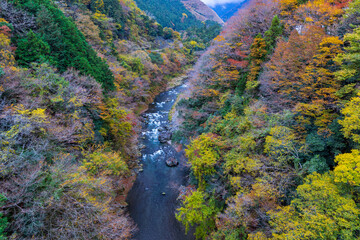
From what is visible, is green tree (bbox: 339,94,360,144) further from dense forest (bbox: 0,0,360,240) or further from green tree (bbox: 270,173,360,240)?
green tree (bbox: 270,173,360,240)

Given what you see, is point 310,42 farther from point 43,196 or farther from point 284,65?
point 43,196

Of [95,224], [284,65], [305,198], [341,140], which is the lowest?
[95,224]

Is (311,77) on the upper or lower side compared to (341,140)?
upper

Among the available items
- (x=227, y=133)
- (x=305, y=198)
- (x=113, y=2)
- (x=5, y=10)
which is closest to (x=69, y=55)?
(x=5, y=10)

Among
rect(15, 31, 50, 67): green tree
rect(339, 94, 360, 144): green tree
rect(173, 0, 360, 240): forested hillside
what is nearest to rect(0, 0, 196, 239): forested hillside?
rect(15, 31, 50, 67): green tree

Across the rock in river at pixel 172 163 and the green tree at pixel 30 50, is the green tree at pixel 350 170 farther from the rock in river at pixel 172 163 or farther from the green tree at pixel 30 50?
the green tree at pixel 30 50

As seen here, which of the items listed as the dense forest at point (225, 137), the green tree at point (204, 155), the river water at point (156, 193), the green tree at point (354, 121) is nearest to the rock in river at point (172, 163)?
the river water at point (156, 193)

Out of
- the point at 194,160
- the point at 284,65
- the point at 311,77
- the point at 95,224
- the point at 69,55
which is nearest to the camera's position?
the point at 95,224
